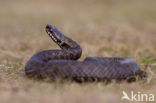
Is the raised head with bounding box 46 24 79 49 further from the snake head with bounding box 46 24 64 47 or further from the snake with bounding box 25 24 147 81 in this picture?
the snake with bounding box 25 24 147 81

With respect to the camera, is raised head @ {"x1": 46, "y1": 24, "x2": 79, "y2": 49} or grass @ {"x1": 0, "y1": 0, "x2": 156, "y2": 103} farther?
raised head @ {"x1": 46, "y1": 24, "x2": 79, "y2": 49}

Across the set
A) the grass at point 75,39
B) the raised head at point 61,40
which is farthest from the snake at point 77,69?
the raised head at point 61,40

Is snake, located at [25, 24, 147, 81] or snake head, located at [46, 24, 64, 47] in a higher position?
snake head, located at [46, 24, 64, 47]

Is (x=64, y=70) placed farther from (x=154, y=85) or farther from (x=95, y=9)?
(x=95, y=9)

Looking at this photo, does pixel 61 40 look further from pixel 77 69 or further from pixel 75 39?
pixel 75 39

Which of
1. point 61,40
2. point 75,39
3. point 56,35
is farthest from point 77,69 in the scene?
point 75,39

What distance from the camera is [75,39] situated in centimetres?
1010

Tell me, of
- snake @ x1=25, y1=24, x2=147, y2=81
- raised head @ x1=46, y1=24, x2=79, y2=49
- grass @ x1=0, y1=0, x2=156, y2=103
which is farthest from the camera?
raised head @ x1=46, y1=24, x2=79, y2=49

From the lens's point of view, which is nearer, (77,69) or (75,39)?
(77,69)

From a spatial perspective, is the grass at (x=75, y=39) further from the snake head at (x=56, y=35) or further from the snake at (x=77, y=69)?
the snake head at (x=56, y=35)

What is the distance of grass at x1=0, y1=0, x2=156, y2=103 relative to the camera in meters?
4.37

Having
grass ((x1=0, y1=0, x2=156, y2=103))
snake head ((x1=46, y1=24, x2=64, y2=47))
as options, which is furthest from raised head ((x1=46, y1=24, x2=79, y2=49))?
grass ((x1=0, y1=0, x2=156, y2=103))

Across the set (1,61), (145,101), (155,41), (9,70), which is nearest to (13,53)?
(1,61)

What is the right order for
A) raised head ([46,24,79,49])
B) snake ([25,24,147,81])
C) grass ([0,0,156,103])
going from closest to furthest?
1. grass ([0,0,156,103])
2. snake ([25,24,147,81])
3. raised head ([46,24,79,49])
